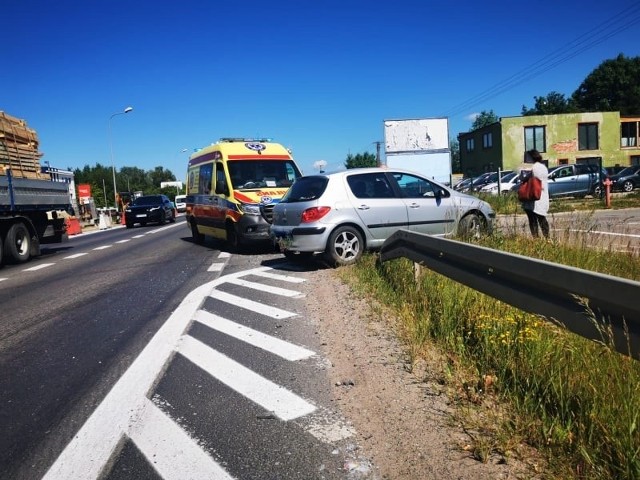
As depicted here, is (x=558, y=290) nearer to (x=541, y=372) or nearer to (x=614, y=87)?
(x=541, y=372)

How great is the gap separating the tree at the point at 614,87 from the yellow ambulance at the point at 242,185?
80711mm

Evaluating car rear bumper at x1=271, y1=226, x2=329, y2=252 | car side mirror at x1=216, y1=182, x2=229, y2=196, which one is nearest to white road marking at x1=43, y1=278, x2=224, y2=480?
car rear bumper at x1=271, y1=226, x2=329, y2=252

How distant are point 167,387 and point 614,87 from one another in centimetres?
9446

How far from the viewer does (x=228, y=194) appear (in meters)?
11.7

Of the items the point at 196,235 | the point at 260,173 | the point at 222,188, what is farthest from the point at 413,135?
the point at 222,188

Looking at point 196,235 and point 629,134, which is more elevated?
point 629,134

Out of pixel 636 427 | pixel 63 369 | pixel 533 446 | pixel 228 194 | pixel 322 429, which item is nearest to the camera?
pixel 636 427

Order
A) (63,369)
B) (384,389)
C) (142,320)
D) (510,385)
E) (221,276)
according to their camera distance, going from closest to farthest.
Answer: (510,385)
(384,389)
(63,369)
(142,320)
(221,276)

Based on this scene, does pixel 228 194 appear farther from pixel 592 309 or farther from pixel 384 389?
pixel 592 309

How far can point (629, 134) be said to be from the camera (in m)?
50.1

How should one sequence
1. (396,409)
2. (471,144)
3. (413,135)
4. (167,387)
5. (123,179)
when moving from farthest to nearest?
(123,179)
(471,144)
(413,135)
(167,387)
(396,409)

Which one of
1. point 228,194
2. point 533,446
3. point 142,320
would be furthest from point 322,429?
point 228,194

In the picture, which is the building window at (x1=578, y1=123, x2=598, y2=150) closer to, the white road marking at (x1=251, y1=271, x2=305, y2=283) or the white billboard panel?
the white billboard panel

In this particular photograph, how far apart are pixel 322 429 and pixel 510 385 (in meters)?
1.30
